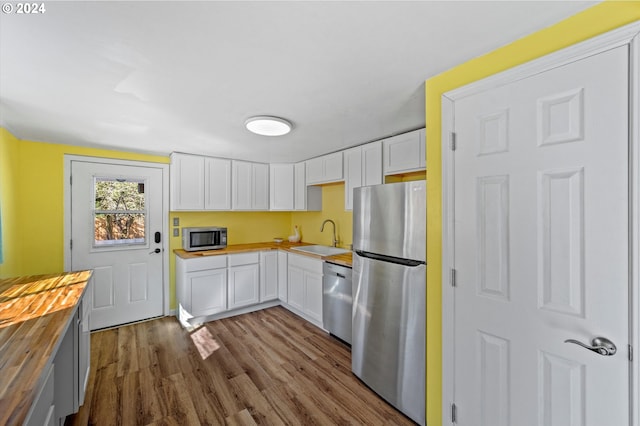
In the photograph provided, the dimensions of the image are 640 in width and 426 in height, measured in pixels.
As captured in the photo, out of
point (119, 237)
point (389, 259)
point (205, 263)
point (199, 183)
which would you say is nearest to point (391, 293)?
point (389, 259)

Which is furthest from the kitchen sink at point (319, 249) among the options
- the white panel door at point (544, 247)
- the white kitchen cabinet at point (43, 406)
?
the white kitchen cabinet at point (43, 406)

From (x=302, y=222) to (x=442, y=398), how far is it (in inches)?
132

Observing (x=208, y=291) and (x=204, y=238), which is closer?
(x=208, y=291)

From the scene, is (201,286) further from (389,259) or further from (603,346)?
(603,346)

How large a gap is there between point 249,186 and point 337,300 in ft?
7.29

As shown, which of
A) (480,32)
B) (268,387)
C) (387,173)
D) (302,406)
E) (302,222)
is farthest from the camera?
(302,222)

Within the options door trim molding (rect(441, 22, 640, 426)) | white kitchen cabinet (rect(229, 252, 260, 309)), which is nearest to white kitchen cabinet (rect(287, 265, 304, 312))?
white kitchen cabinet (rect(229, 252, 260, 309))

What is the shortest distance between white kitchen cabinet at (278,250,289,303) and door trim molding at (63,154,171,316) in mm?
1549

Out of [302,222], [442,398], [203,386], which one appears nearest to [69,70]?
[203,386]

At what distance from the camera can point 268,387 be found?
2.17 metres

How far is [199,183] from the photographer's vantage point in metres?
3.62

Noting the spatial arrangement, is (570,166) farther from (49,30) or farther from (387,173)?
(49,30)

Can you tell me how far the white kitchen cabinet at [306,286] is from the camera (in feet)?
10.5

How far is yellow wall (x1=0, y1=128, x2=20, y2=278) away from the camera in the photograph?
227 cm
